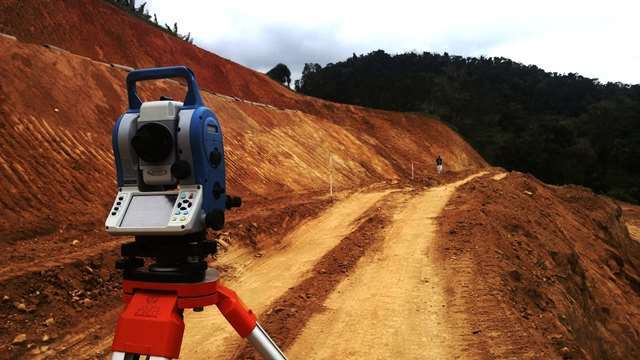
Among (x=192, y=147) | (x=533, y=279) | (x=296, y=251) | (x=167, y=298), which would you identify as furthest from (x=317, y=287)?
(x=192, y=147)

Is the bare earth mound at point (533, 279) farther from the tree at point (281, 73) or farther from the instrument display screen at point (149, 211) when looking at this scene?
the tree at point (281, 73)

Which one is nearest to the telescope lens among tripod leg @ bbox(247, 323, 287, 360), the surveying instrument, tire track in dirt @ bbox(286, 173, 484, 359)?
the surveying instrument

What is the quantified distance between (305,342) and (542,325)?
282cm

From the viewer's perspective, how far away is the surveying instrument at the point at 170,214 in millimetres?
2090

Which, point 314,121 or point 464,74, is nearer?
point 314,121

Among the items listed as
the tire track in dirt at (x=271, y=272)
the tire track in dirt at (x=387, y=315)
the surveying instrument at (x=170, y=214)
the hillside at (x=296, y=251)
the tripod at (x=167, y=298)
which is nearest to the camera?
the tripod at (x=167, y=298)

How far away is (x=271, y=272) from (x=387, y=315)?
2942mm

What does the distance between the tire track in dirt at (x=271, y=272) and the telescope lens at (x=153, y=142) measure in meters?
3.07

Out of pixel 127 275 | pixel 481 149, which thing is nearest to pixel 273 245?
pixel 127 275

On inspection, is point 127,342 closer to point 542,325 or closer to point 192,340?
point 192,340

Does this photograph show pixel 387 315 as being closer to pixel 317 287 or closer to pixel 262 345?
pixel 317 287

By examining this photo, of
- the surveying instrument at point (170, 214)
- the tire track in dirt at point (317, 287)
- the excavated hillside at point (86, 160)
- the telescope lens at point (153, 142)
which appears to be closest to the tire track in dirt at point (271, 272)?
the tire track in dirt at point (317, 287)

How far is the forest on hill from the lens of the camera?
54219mm

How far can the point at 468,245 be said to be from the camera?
26.4 ft
